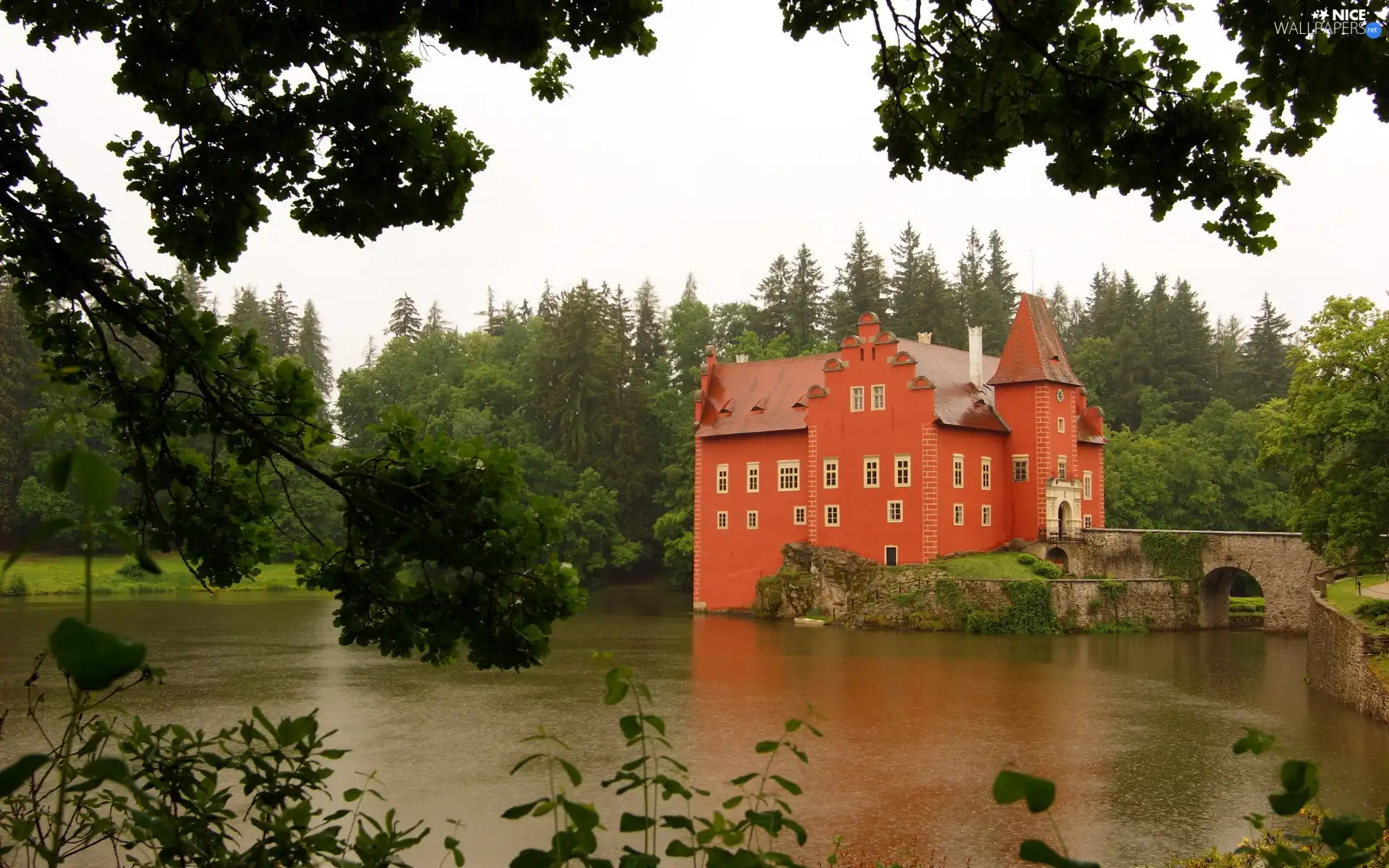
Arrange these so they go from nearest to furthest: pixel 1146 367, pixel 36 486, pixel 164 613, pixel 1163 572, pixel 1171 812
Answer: pixel 1171 812
pixel 164 613
pixel 1163 572
pixel 36 486
pixel 1146 367

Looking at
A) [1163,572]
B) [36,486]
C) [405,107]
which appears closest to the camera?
[405,107]

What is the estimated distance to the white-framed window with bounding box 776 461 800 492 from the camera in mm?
39562

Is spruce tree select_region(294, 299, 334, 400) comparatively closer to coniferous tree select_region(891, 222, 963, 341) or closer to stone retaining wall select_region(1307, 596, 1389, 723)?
coniferous tree select_region(891, 222, 963, 341)

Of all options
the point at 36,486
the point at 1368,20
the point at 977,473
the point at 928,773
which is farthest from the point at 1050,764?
the point at 36,486

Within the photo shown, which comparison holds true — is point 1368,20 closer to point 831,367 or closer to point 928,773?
point 928,773

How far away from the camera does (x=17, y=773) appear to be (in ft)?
4.20

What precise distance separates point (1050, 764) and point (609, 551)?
39276 millimetres

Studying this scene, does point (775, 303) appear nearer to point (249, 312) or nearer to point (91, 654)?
point (249, 312)

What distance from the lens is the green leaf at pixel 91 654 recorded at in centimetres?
130

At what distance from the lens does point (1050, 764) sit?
14625 millimetres

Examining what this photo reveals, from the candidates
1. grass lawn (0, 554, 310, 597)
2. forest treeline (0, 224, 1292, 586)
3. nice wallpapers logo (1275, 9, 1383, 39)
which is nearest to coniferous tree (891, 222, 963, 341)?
forest treeline (0, 224, 1292, 586)

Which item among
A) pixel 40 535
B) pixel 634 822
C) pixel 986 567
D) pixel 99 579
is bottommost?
pixel 99 579

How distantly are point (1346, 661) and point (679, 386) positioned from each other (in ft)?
142

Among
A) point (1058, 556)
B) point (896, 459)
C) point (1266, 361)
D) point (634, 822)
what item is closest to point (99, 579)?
point (896, 459)
